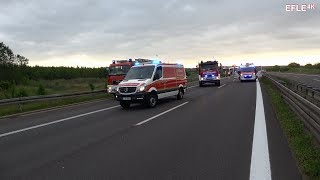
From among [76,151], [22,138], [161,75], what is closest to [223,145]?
[76,151]

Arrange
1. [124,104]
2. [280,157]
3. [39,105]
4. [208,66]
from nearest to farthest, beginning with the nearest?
1. [280,157]
2. [124,104]
3. [39,105]
4. [208,66]

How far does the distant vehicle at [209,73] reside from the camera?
40844mm

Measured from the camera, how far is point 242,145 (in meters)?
9.14

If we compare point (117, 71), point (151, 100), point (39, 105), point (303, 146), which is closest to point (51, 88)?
point (117, 71)

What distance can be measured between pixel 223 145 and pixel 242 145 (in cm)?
41

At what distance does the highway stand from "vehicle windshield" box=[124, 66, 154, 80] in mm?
5954

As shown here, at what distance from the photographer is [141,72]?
2061 centimetres

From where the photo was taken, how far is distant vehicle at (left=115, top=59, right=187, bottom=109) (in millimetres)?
19047

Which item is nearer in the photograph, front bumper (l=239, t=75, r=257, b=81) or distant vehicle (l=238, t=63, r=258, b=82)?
distant vehicle (l=238, t=63, r=258, b=82)

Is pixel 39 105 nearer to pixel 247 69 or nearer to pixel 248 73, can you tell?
pixel 248 73

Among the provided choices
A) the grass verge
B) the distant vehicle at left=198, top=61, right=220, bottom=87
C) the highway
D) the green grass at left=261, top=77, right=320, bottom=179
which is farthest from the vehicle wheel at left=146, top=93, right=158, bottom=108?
the distant vehicle at left=198, top=61, right=220, bottom=87

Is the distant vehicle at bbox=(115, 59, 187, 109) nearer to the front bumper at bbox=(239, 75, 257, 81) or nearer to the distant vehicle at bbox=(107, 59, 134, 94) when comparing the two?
the distant vehicle at bbox=(107, 59, 134, 94)

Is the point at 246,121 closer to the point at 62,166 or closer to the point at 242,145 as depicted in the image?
the point at 242,145

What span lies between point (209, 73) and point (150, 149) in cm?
3259
